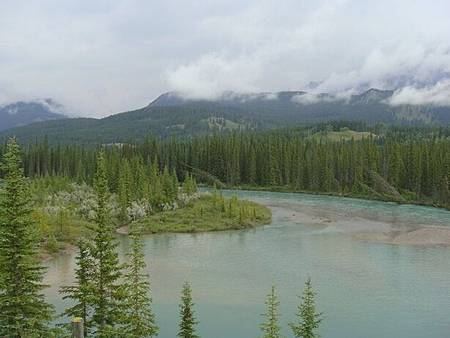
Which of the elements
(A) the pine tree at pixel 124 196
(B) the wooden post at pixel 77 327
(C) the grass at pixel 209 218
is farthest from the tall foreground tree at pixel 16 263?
(A) the pine tree at pixel 124 196

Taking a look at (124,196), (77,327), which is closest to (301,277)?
(77,327)

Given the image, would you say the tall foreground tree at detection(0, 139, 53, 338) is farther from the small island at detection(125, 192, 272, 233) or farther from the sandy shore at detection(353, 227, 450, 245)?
the sandy shore at detection(353, 227, 450, 245)

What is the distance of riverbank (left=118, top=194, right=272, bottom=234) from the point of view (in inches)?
2953

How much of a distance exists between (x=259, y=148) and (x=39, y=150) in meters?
66.3

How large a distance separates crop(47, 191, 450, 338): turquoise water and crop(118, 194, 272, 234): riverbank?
9.58 ft

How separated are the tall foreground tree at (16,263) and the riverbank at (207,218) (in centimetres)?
5036

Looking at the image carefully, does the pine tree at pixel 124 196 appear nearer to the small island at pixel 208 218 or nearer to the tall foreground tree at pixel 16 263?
the small island at pixel 208 218

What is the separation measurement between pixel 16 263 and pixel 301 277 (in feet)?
104

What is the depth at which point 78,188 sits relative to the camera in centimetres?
10312

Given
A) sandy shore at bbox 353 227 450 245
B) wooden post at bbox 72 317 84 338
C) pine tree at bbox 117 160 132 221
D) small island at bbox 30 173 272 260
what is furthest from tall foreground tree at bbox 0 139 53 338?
pine tree at bbox 117 160 132 221

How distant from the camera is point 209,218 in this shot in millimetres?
80250

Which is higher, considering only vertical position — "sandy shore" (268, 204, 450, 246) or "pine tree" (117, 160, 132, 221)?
"pine tree" (117, 160, 132, 221)

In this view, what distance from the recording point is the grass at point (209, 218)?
2963 inches

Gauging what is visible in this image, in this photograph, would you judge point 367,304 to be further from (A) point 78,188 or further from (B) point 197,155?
(B) point 197,155
